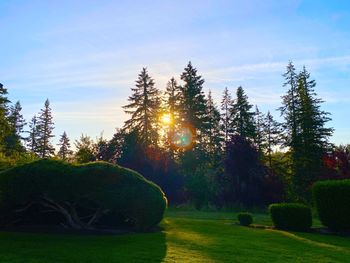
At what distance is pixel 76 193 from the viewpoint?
1167cm

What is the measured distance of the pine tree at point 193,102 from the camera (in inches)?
1860

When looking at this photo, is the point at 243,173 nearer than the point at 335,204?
No

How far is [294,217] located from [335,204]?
1.76 m

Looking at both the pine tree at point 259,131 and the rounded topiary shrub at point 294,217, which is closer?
the rounded topiary shrub at point 294,217

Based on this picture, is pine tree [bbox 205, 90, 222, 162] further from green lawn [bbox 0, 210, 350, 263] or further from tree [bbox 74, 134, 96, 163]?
green lawn [bbox 0, 210, 350, 263]

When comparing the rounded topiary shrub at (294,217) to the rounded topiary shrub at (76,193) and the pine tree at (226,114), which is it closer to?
the rounded topiary shrub at (76,193)

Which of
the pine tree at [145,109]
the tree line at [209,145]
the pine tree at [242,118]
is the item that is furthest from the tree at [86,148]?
the pine tree at [242,118]

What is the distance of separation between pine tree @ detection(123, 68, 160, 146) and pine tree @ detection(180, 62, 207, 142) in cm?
388

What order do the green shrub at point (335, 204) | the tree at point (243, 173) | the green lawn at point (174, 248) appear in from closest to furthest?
the green lawn at point (174, 248), the green shrub at point (335, 204), the tree at point (243, 173)

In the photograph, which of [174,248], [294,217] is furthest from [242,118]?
[174,248]

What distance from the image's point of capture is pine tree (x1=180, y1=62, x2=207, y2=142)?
1860 inches

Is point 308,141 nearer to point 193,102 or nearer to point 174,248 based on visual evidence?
A: point 193,102

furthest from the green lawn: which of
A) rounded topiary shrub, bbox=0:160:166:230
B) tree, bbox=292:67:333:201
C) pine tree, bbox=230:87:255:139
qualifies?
pine tree, bbox=230:87:255:139

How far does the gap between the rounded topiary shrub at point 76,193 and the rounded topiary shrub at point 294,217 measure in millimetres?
5600
